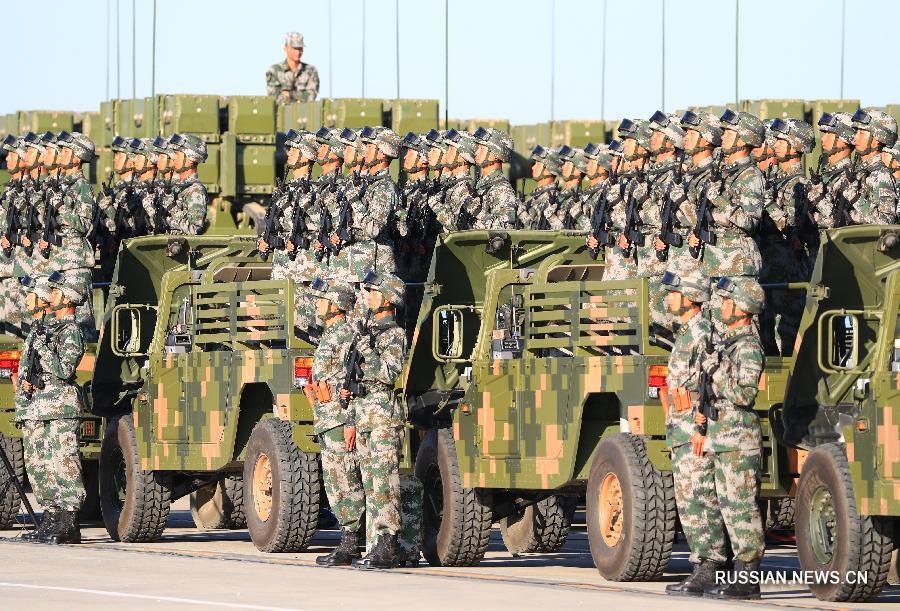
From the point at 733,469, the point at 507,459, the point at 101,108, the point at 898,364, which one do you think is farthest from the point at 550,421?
the point at 101,108

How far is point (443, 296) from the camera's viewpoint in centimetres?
1920

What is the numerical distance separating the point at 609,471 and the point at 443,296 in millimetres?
3241

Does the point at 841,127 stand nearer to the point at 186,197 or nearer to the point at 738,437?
the point at 738,437

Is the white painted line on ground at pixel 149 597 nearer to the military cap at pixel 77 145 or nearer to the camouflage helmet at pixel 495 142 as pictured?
the military cap at pixel 77 145

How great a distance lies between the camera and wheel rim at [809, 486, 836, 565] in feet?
49.5

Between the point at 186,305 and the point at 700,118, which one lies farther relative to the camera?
the point at 186,305

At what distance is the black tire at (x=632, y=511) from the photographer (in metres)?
16.0

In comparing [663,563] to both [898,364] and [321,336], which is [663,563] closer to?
[898,364]

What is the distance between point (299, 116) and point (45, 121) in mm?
4290

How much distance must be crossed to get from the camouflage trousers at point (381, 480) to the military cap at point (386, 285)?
90cm

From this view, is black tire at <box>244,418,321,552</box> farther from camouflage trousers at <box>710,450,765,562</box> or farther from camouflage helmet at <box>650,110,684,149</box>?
camouflage trousers at <box>710,450,765,562</box>

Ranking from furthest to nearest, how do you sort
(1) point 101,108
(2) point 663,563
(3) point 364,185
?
(1) point 101,108
(3) point 364,185
(2) point 663,563

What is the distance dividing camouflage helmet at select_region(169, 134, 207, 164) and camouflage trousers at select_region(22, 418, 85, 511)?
4833 mm

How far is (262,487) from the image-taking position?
19344 mm
